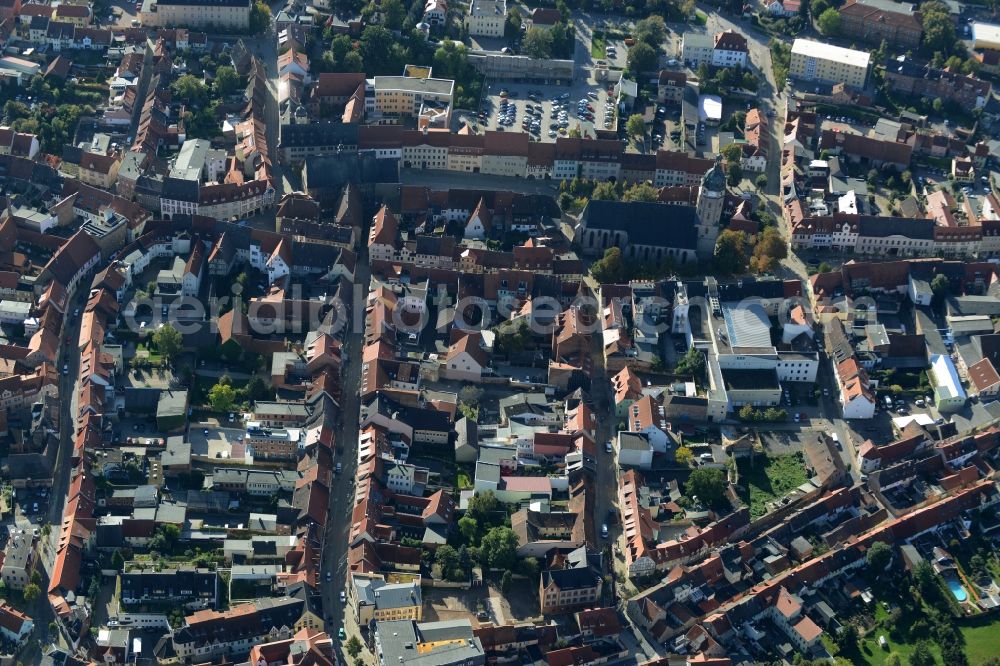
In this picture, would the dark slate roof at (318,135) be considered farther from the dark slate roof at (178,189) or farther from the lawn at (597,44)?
the lawn at (597,44)

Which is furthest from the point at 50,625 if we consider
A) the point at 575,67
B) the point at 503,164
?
the point at 575,67

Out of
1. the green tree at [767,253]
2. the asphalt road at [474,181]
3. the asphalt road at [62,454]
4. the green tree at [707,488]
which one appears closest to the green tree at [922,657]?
the green tree at [707,488]

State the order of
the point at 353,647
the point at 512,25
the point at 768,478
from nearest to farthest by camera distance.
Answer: the point at 353,647
the point at 768,478
the point at 512,25

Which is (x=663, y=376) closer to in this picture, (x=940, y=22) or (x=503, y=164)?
(x=503, y=164)

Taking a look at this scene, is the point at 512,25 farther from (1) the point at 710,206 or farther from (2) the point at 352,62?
(1) the point at 710,206

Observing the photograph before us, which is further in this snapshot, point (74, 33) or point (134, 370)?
point (74, 33)

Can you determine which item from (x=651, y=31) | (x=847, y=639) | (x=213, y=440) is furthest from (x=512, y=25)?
(x=847, y=639)
